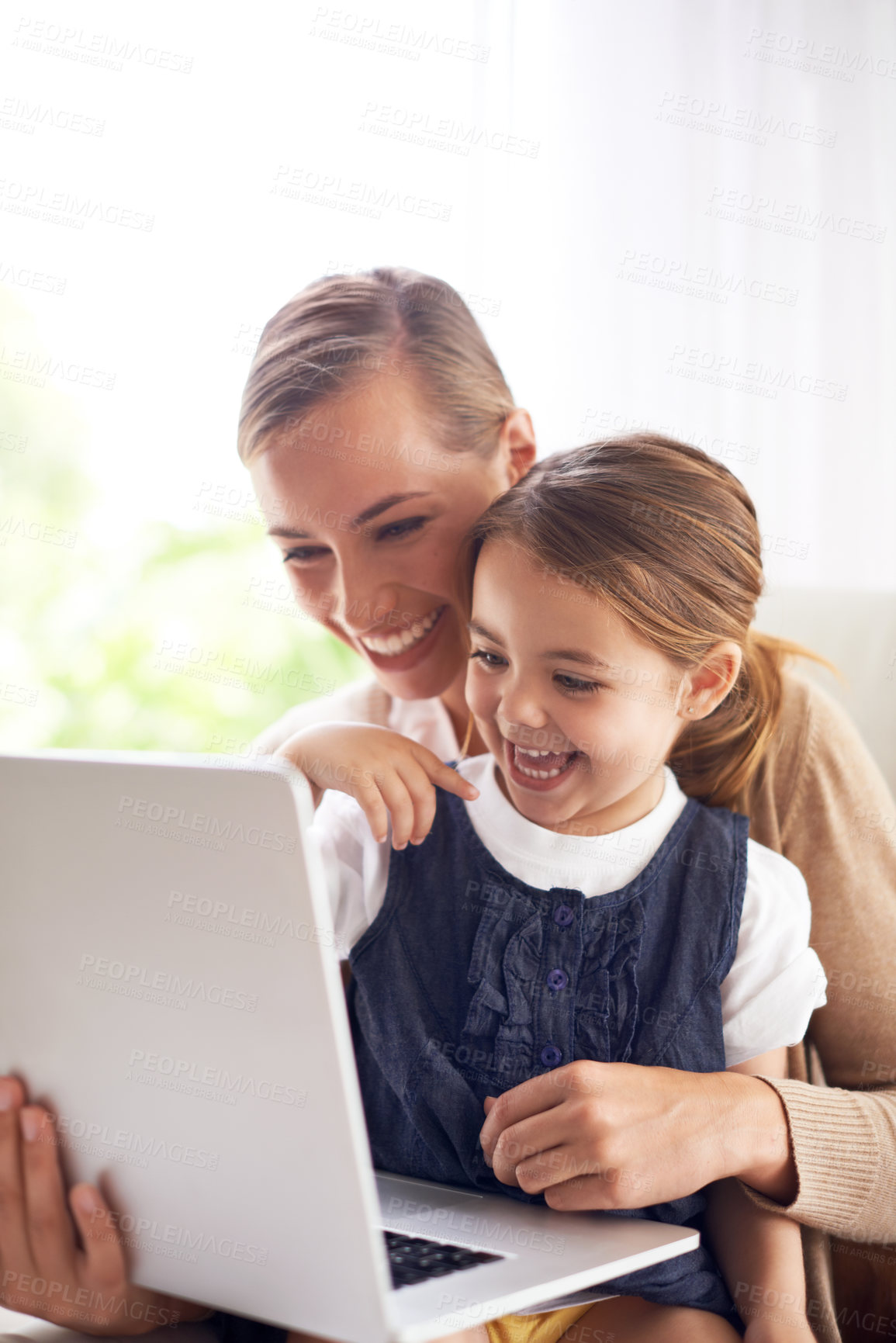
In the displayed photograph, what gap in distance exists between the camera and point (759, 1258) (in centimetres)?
94

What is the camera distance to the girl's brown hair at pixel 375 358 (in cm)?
116

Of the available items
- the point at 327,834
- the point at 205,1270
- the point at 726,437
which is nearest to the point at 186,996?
the point at 205,1270

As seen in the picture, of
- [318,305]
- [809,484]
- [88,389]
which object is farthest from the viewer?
[88,389]

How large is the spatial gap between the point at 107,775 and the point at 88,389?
5.98 ft

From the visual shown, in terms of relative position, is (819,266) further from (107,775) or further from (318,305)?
(107,775)

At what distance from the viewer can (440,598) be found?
123 cm

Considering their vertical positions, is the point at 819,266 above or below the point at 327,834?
above

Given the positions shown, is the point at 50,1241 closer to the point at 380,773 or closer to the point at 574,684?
the point at 380,773

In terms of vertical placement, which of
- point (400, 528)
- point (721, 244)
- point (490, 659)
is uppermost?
point (721, 244)

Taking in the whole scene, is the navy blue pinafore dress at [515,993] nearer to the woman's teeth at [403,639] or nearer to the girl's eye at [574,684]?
the girl's eye at [574,684]

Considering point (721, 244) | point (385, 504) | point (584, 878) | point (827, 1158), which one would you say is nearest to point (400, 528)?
point (385, 504)

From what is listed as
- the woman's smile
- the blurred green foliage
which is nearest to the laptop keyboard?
the woman's smile

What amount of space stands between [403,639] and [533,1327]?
0.74 metres

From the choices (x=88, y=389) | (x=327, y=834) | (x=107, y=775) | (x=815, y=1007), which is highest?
(x=88, y=389)
